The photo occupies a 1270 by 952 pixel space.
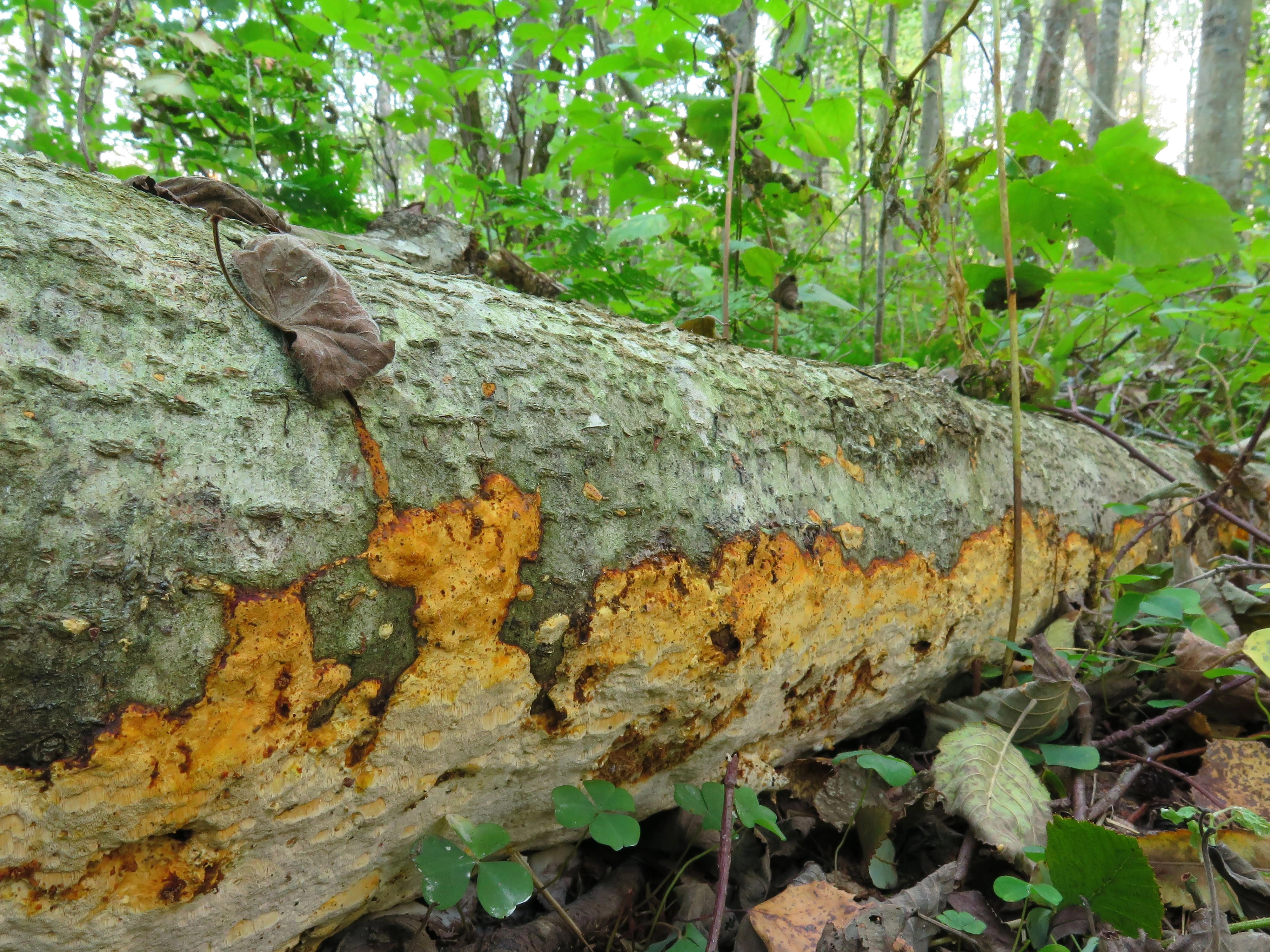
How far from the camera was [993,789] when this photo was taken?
4.13 ft

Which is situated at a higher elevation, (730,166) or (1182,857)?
(730,166)

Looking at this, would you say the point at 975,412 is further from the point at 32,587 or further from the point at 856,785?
the point at 32,587

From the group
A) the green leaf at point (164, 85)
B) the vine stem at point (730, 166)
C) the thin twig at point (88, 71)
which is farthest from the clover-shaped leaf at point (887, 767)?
the green leaf at point (164, 85)

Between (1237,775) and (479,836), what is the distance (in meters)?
1.50

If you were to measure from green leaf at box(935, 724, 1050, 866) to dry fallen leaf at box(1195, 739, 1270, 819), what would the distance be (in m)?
0.35

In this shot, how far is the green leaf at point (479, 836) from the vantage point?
948 millimetres

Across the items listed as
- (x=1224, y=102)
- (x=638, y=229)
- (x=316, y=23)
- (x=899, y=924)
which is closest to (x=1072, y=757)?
(x=899, y=924)

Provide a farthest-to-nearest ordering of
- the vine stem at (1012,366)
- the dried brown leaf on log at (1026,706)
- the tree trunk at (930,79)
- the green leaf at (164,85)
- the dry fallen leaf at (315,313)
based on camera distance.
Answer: the tree trunk at (930,79), the green leaf at (164,85), the vine stem at (1012,366), the dried brown leaf on log at (1026,706), the dry fallen leaf at (315,313)

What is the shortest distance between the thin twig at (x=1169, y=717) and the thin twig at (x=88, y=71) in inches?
110

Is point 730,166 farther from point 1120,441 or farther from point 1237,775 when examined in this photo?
point 1237,775

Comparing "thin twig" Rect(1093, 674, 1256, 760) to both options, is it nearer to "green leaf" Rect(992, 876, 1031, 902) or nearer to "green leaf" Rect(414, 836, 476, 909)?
"green leaf" Rect(992, 876, 1031, 902)

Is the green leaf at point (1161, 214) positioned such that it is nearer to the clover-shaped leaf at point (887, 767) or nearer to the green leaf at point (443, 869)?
the clover-shaped leaf at point (887, 767)

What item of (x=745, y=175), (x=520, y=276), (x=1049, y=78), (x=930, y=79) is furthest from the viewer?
(x=1049, y=78)

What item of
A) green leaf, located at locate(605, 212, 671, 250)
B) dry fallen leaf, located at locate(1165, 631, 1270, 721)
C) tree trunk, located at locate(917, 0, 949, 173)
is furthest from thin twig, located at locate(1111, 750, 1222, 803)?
tree trunk, located at locate(917, 0, 949, 173)
